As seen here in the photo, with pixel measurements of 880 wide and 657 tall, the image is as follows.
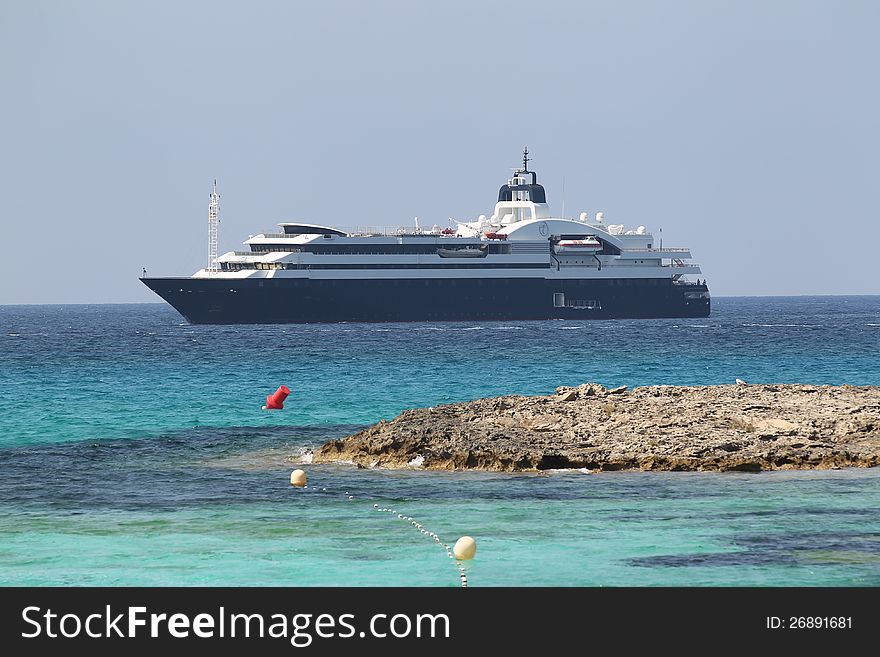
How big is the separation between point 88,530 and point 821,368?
42286mm

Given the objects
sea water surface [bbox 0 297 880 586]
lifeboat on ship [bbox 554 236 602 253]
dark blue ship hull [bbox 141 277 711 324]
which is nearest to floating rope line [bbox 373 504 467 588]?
sea water surface [bbox 0 297 880 586]

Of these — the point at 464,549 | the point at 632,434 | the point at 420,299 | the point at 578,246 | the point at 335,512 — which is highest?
the point at 578,246

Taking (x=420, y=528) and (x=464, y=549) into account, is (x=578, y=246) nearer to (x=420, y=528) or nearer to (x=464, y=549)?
(x=420, y=528)

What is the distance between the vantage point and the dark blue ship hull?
112938 mm

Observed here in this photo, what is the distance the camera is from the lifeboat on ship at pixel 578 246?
125688 millimetres

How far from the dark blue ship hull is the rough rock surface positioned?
273ft

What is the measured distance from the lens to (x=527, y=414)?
29.0 meters

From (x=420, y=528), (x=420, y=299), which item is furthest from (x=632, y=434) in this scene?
(x=420, y=299)

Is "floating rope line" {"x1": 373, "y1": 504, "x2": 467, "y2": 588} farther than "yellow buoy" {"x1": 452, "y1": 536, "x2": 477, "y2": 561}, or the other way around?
"yellow buoy" {"x1": 452, "y1": 536, "x2": 477, "y2": 561}

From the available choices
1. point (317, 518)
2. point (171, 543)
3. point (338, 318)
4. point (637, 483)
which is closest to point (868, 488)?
point (637, 483)

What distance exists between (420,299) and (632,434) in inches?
3665

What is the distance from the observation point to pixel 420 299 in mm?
119375

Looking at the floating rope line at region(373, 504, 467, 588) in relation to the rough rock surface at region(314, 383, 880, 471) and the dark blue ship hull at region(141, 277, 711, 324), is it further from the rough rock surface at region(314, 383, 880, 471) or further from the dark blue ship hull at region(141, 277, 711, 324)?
the dark blue ship hull at region(141, 277, 711, 324)

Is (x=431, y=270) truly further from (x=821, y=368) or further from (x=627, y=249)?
(x=821, y=368)
